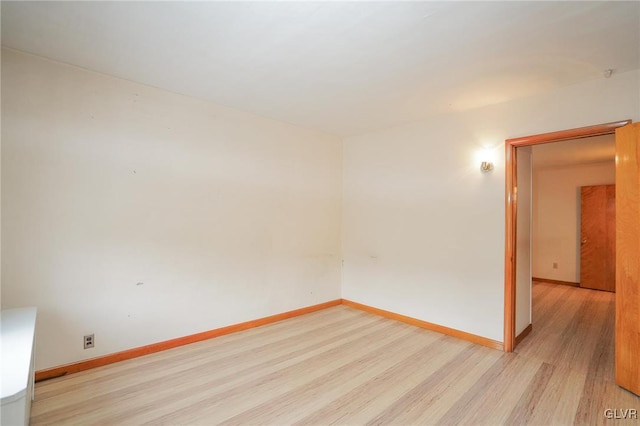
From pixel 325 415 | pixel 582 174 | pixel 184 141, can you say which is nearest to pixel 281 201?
pixel 184 141

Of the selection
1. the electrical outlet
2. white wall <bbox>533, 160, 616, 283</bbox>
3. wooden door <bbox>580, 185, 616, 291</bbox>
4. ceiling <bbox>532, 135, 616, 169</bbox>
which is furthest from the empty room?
white wall <bbox>533, 160, 616, 283</bbox>

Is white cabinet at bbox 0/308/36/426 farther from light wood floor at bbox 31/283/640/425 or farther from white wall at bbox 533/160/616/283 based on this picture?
white wall at bbox 533/160/616/283

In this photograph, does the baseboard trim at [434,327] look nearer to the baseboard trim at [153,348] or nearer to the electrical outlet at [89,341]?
the baseboard trim at [153,348]

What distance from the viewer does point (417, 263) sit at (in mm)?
3709

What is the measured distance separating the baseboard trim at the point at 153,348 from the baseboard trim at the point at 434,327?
2.87 feet

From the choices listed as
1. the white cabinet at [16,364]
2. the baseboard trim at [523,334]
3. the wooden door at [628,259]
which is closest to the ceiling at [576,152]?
the wooden door at [628,259]

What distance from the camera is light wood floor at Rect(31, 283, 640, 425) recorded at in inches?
77.4

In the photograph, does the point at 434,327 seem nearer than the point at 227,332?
No

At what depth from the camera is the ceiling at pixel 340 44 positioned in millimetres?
1734

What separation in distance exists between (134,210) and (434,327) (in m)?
3.48

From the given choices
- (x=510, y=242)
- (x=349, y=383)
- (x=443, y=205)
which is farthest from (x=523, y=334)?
(x=349, y=383)

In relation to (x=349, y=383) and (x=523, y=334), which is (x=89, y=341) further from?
(x=523, y=334)

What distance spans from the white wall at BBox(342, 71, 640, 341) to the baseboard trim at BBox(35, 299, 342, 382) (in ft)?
4.38

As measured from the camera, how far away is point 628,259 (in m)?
2.27
